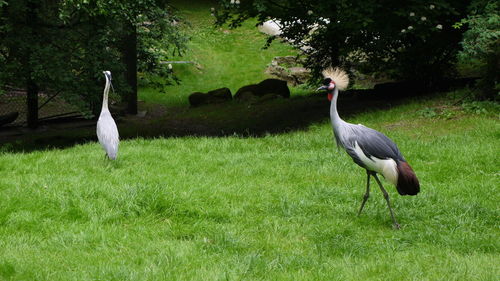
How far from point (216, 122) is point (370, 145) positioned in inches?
524

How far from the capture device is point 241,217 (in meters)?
7.75

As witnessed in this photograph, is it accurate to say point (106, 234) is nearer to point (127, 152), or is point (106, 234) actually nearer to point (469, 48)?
point (127, 152)

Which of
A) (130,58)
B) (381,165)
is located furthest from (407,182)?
(130,58)

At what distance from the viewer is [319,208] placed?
8.22m

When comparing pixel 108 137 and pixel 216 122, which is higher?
pixel 108 137

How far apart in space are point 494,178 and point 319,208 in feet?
10.5

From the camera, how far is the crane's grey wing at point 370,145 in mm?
7477

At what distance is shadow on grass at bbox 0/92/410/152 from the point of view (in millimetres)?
17047

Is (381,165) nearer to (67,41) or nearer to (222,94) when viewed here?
(67,41)

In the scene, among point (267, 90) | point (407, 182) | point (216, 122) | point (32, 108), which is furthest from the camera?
→ point (267, 90)

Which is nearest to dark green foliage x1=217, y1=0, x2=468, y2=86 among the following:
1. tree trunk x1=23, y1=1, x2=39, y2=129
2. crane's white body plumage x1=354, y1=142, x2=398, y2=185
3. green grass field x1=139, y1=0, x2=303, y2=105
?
tree trunk x1=23, y1=1, x2=39, y2=129

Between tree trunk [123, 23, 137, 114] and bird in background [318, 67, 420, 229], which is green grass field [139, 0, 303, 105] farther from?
bird in background [318, 67, 420, 229]

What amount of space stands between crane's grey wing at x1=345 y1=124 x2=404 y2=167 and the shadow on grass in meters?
8.25

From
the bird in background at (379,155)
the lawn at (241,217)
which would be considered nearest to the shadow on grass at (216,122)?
the lawn at (241,217)
